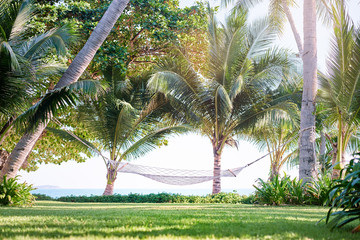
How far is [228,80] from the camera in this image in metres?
9.49

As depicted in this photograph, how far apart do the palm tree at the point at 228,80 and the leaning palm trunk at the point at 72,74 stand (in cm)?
308

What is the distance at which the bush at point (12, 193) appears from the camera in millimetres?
5652

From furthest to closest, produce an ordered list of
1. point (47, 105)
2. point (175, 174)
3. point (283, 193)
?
1. point (175, 174)
2. point (283, 193)
3. point (47, 105)

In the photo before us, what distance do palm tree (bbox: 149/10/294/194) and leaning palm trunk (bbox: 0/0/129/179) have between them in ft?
10.1

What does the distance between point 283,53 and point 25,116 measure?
23.7ft

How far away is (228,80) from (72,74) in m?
4.88

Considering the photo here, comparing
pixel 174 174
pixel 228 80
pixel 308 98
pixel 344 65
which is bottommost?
pixel 174 174

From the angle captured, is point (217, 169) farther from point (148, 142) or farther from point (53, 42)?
point (53, 42)

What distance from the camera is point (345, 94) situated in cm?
596

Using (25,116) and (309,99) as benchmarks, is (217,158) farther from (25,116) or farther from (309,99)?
(25,116)

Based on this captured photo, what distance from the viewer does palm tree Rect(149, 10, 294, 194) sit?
9.31m

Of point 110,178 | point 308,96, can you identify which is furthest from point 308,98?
point 110,178

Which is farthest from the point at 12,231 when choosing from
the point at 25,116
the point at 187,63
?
the point at 187,63

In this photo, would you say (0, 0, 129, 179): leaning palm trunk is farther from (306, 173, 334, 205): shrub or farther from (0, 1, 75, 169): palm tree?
(306, 173, 334, 205): shrub
